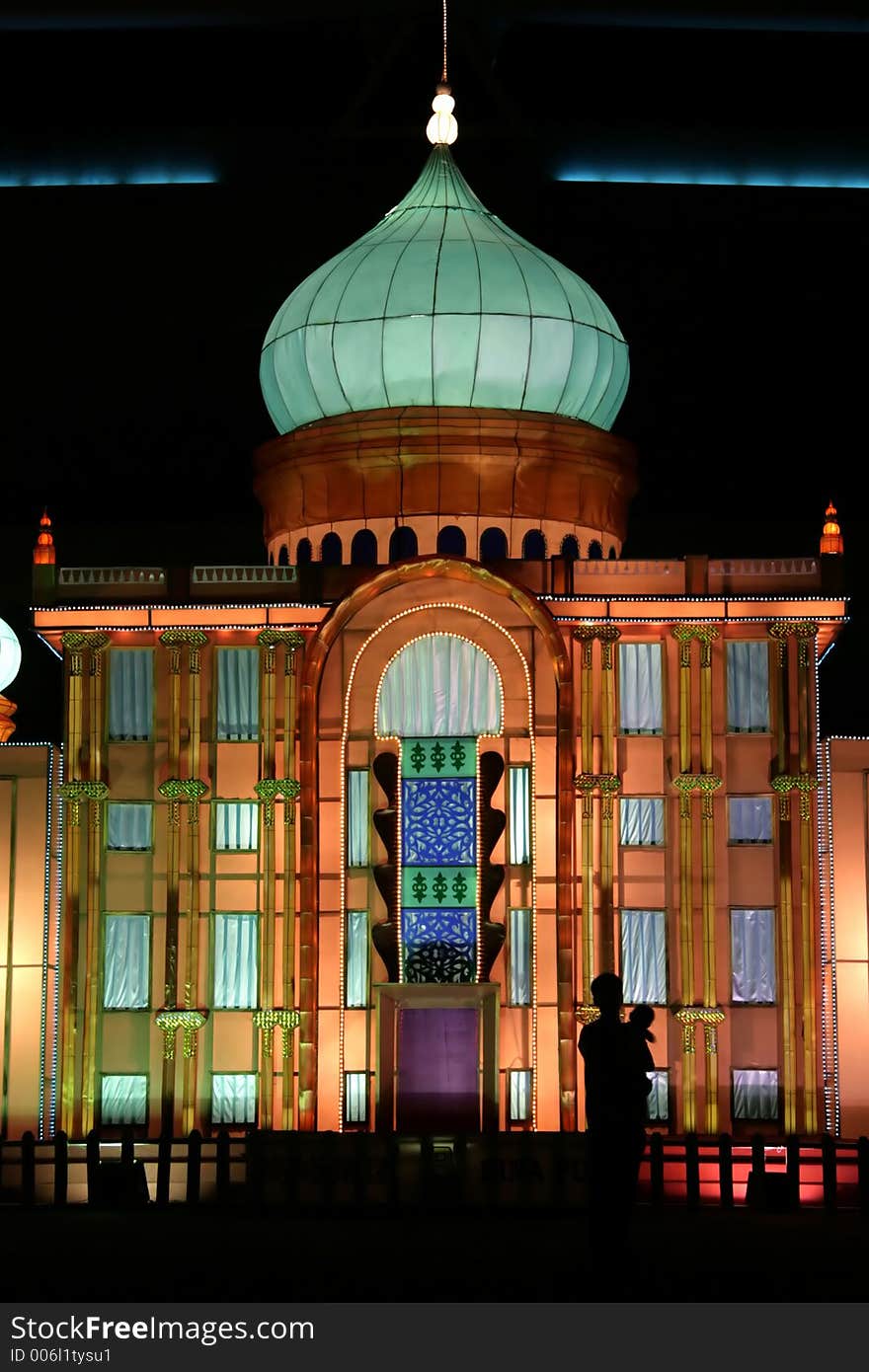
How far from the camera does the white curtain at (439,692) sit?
1558 inches

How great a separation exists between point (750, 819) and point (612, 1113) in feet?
58.3

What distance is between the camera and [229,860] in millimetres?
40000

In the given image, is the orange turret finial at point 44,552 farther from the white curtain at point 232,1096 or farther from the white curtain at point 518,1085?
the white curtain at point 518,1085

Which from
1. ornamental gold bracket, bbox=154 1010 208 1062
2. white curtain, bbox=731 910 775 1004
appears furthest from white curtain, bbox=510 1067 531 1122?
ornamental gold bracket, bbox=154 1010 208 1062

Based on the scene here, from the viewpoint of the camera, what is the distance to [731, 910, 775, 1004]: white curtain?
1553 inches

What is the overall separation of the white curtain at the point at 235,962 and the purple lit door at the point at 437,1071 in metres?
2.50

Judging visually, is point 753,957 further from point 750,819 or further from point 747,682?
point 747,682

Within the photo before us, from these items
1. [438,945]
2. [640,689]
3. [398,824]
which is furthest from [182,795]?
[640,689]

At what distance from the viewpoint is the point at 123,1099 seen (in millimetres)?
39469

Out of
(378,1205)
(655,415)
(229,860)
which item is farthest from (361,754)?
(655,415)

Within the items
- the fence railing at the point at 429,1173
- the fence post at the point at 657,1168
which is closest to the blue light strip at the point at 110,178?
the fence railing at the point at 429,1173

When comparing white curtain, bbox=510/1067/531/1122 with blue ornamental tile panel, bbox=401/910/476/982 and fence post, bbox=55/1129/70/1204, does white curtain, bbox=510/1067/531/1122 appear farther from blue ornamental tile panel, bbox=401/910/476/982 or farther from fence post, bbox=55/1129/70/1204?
fence post, bbox=55/1129/70/1204

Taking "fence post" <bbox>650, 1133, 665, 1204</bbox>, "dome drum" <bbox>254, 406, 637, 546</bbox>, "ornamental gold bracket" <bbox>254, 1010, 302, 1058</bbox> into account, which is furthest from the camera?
"dome drum" <bbox>254, 406, 637, 546</bbox>

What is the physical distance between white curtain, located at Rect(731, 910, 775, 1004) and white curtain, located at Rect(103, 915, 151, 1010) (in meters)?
8.93
